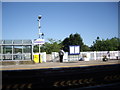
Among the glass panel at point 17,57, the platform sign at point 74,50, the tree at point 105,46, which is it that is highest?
the tree at point 105,46

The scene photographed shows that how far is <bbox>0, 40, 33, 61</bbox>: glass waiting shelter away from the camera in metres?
21.8

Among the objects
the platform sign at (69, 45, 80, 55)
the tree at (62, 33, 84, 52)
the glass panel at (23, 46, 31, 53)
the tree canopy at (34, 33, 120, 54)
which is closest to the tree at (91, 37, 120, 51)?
the tree canopy at (34, 33, 120, 54)

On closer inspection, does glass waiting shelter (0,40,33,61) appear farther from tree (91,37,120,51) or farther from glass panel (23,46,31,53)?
tree (91,37,120,51)

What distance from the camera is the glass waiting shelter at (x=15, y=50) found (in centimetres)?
2184

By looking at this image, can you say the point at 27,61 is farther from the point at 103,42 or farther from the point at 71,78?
the point at 103,42

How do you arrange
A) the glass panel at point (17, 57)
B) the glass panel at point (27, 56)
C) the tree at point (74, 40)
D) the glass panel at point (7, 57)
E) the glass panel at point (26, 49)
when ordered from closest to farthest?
1. the glass panel at point (7, 57)
2. the glass panel at point (17, 57)
3. the glass panel at point (27, 56)
4. the glass panel at point (26, 49)
5. the tree at point (74, 40)

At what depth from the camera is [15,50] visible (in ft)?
73.6

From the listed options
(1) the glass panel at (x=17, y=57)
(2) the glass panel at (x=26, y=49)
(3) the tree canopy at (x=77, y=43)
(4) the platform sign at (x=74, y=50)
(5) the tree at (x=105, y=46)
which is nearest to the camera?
(1) the glass panel at (x=17, y=57)

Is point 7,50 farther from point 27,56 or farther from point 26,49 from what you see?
point 27,56

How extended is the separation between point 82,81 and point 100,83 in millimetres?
790

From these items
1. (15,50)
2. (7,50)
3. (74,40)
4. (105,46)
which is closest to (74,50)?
(15,50)

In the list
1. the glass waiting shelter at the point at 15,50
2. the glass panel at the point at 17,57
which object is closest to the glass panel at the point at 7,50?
the glass waiting shelter at the point at 15,50

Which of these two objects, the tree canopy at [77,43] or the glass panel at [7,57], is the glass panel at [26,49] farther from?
the tree canopy at [77,43]

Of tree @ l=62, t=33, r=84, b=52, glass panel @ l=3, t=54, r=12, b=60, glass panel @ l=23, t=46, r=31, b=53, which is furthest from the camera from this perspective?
tree @ l=62, t=33, r=84, b=52
